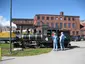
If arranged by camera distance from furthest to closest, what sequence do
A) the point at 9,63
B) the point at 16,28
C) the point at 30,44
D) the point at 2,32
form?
the point at 2,32 < the point at 16,28 < the point at 30,44 < the point at 9,63

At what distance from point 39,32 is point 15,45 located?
325 centimetres

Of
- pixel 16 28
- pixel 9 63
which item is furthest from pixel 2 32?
pixel 9 63

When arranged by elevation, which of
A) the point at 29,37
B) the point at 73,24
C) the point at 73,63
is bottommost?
the point at 73,63

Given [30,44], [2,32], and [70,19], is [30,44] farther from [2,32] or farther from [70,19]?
[70,19]

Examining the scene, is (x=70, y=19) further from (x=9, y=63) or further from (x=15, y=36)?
(x=9, y=63)

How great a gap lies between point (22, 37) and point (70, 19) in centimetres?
7269

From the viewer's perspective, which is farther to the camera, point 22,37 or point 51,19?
point 51,19

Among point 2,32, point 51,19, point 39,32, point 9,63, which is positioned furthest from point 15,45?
point 51,19

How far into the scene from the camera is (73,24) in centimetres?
9325

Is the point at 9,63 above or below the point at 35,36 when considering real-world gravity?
below

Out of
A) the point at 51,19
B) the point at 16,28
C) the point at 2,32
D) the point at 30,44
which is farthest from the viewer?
the point at 51,19

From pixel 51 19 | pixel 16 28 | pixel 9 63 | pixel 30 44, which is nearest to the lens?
pixel 9 63

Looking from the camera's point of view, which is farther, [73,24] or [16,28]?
[73,24]

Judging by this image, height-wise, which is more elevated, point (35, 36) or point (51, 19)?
point (51, 19)
